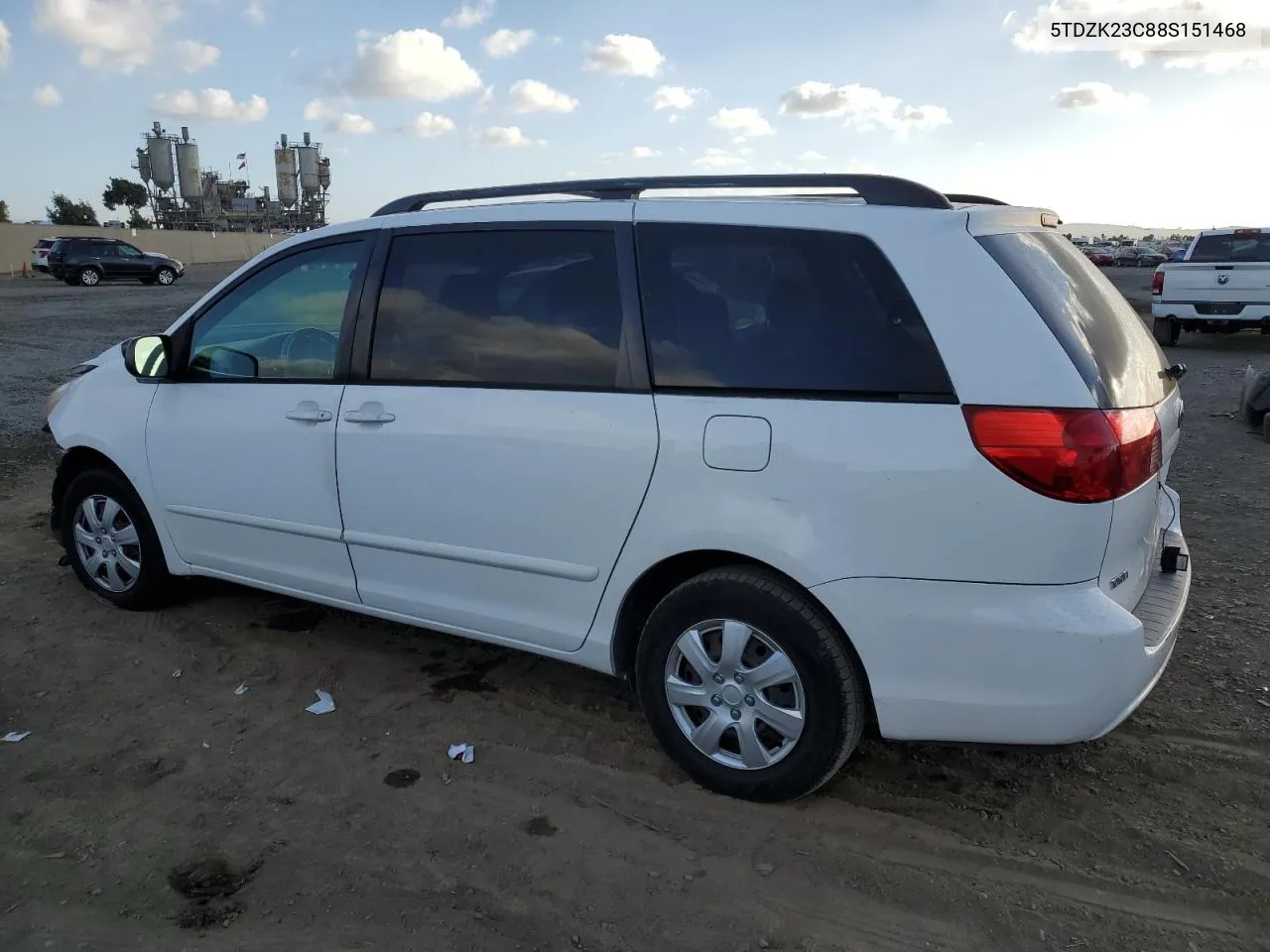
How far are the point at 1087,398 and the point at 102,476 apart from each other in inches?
167

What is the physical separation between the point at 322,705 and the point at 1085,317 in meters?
3.04

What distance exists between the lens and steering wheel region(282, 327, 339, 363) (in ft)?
12.3

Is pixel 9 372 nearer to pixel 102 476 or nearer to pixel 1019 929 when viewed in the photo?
pixel 102 476

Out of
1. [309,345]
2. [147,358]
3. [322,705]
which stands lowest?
[322,705]

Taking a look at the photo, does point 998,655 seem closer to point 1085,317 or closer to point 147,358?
point 1085,317

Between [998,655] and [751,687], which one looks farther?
[751,687]

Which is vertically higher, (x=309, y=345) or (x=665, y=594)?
(x=309, y=345)

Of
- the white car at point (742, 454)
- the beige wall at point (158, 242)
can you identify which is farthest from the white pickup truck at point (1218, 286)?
the beige wall at point (158, 242)

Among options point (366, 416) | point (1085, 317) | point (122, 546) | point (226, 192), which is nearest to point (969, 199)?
point (1085, 317)

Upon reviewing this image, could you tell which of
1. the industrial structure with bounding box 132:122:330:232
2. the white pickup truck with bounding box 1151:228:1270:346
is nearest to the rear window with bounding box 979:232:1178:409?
the white pickup truck with bounding box 1151:228:1270:346

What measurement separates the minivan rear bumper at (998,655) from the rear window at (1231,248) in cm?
1397

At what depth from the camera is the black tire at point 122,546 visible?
176 inches

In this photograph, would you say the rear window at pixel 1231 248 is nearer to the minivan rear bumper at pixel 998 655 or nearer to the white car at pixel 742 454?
the white car at pixel 742 454

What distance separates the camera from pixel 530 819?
117 inches
